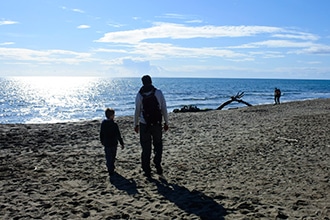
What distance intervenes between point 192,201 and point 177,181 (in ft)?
4.19

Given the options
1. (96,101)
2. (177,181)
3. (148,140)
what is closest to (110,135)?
(148,140)

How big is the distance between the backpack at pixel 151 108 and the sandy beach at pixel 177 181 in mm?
1289

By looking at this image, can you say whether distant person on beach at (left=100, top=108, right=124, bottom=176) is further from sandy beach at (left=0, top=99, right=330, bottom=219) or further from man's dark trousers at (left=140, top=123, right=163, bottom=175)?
man's dark trousers at (left=140, top=123, right=163, bottom=175)

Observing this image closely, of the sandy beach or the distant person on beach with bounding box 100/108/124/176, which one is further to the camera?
the distant person on beach with bounding box 100/108/124/176

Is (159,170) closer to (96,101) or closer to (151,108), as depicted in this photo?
(151,108)

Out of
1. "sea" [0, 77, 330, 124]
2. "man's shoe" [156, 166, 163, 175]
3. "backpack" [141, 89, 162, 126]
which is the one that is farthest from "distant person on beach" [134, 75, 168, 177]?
"sea" [0, 77, 330, 124]

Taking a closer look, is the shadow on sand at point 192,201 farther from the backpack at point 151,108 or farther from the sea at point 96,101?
the sea at point 96,101

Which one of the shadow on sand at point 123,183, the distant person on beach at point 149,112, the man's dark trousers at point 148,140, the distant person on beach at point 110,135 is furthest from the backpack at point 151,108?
the shadow on sand at point 123,183

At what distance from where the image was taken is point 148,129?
6.82 metres

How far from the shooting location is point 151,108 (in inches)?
263

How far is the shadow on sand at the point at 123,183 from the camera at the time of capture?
249 inches

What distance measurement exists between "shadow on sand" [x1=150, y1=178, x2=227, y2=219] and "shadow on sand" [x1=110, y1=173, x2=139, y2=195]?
49 centimetres

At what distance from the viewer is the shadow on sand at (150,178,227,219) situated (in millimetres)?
5121

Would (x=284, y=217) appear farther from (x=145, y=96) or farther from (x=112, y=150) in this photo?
(x=112, y=150)
